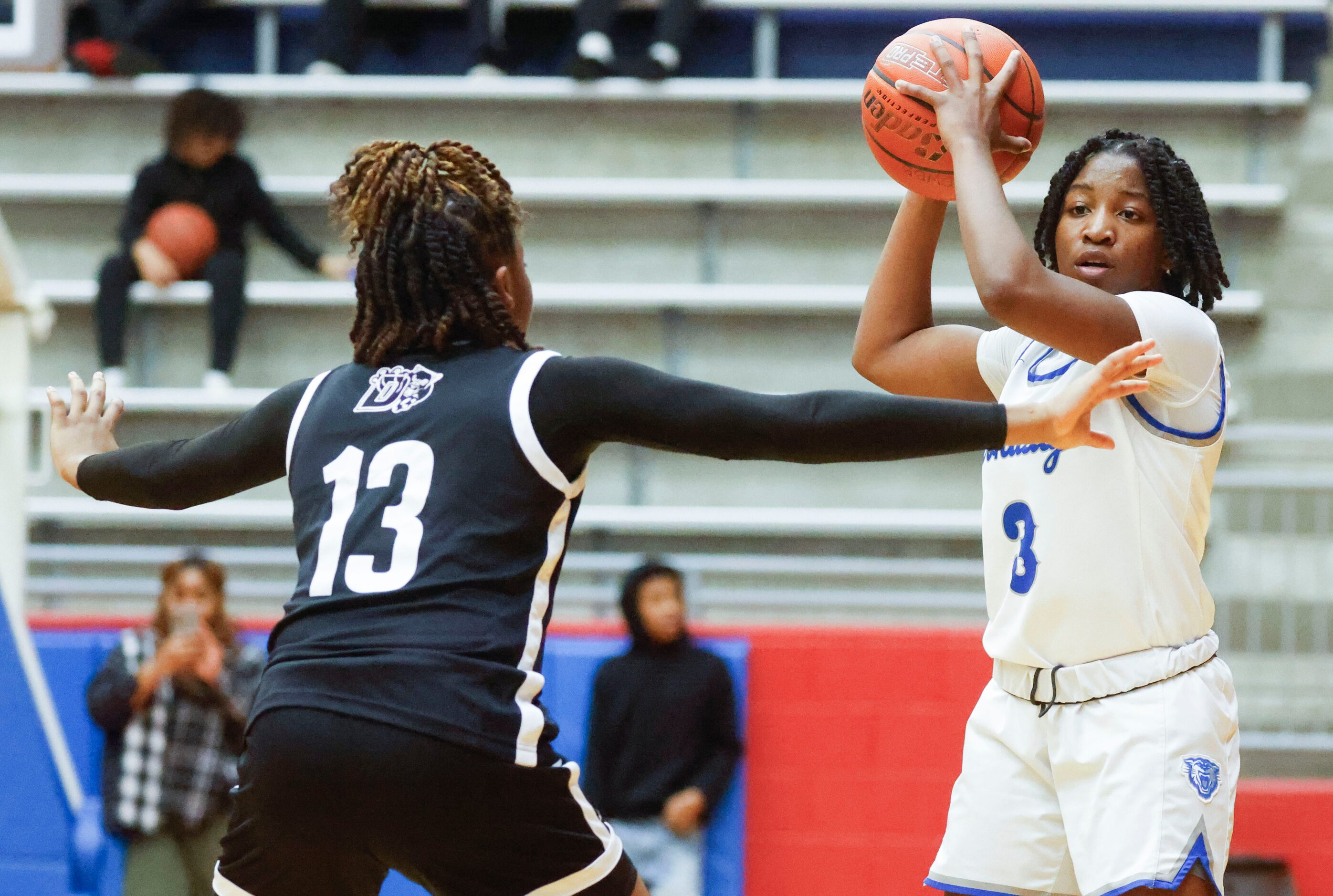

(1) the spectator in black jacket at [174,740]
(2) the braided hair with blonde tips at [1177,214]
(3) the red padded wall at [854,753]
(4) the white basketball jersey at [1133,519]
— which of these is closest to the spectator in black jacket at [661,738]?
(3) the red padded wall at [854,753]

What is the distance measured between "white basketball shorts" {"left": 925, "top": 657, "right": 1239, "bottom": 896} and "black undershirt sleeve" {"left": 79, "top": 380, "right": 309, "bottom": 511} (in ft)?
4.24

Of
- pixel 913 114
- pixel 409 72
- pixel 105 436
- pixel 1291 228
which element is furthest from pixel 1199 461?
pixel 409 72

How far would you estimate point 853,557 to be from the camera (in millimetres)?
6824

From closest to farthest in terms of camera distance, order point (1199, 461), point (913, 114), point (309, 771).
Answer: point (309, 771) → point (1199, 461) → point (913, 114)

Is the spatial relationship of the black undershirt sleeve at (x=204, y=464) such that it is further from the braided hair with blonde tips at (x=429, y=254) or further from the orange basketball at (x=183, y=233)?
the orange basketball at (x=183, y=233)

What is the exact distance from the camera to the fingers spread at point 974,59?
8.72 feet

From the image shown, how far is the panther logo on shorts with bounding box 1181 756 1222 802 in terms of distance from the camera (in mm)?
2432

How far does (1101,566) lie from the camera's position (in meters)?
2.54

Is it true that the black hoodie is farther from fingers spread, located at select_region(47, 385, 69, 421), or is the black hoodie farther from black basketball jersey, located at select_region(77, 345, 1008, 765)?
black basketball jersey, located at select_region(77, 345, 1008, 765)

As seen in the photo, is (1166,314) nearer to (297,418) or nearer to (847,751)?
(297,418)

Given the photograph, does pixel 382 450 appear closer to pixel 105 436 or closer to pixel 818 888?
pixel 105 436

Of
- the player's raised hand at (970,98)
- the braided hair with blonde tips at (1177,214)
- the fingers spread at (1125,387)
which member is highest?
the player's raised hand at (970,98)

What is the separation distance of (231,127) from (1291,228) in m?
4.88

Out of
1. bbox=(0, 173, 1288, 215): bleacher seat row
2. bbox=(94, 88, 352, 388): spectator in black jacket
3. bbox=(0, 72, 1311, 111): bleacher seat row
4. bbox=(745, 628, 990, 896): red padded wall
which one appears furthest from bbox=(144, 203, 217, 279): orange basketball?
bbox=(745, 628, 990, 896): red padded wall
